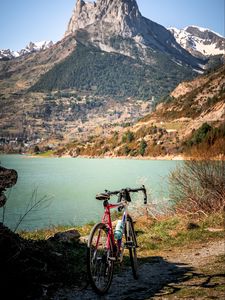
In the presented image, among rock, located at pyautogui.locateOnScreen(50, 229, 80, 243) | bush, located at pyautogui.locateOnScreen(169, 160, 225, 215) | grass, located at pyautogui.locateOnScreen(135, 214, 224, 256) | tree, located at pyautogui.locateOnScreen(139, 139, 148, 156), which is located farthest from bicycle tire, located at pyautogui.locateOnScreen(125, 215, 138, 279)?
tree, located at pyautogui.locateOnScreen(139, 139, 148, 156)

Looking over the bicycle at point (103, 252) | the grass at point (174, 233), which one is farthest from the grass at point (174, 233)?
the bicycle at point (103, 252)

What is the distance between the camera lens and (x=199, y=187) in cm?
1897

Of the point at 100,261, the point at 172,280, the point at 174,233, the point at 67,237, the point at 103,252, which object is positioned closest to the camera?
the point at 100,261

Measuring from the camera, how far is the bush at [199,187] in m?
18.3

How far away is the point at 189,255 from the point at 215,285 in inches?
135

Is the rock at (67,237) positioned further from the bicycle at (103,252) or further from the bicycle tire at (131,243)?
the bicycle at (103,252)

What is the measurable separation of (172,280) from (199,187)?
11317 mm

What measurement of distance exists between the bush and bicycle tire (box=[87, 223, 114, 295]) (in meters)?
11.3

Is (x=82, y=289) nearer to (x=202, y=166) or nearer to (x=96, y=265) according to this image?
(x=96, y=265)

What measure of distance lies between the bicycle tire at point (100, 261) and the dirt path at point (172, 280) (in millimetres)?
236

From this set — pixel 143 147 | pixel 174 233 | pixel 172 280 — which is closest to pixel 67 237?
pixel 174 233

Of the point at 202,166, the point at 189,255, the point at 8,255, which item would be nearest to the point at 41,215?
the point at 202,166

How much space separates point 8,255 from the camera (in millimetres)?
7551

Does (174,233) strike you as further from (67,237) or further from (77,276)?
(77,276)
